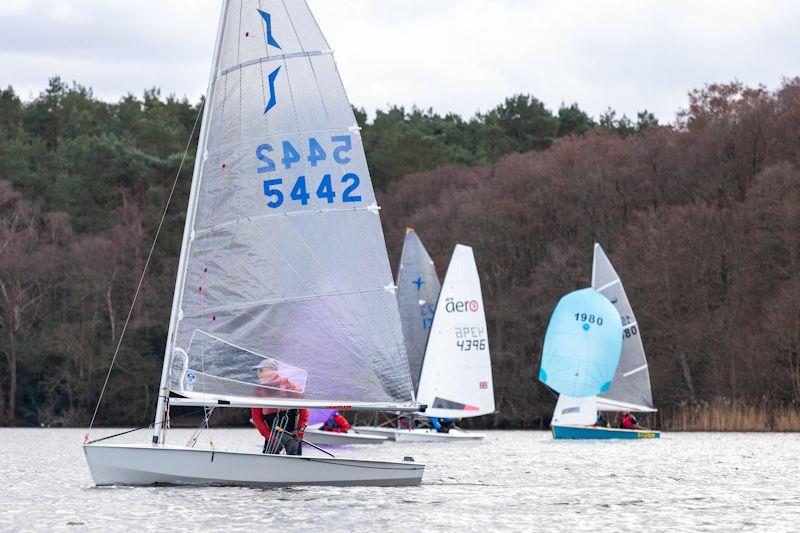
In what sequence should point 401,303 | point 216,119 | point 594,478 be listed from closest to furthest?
point 216,119
point 594,478
point 401,303

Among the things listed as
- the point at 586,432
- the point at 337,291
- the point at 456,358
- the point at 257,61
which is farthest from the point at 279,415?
the point at 586,432

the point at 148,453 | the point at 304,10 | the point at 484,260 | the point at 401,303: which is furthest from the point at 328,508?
the point at 484,260

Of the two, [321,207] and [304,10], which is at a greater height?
[304,10]

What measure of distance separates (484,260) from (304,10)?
47.4 m

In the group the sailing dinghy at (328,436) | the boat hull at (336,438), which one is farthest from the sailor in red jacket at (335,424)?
the boat hull at (336,438)

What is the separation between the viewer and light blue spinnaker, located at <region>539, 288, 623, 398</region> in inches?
1697

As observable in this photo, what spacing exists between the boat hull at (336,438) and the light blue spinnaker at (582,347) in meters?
5.49

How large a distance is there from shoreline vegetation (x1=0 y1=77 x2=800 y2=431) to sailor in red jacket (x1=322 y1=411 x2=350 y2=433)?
14808mm

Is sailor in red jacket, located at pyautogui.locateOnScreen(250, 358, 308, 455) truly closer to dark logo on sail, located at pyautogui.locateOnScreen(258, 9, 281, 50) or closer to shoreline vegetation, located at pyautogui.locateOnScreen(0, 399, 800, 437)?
dark logo on sail, located at pyautogui.locateOnScreen(258, 9, 281, 50)

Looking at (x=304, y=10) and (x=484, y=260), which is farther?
(x=484, y=260)

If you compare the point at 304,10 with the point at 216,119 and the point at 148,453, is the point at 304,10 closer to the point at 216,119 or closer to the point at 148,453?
the point at 216,119

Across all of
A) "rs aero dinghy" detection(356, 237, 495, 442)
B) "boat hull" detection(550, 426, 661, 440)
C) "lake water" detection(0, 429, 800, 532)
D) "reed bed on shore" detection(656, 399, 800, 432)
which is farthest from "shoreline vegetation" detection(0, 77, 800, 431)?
"lake water" detection(0, 429, 800, 532)

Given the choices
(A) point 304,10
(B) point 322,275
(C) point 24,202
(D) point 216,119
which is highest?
(C) point 24,202

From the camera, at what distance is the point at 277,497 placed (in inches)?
766
